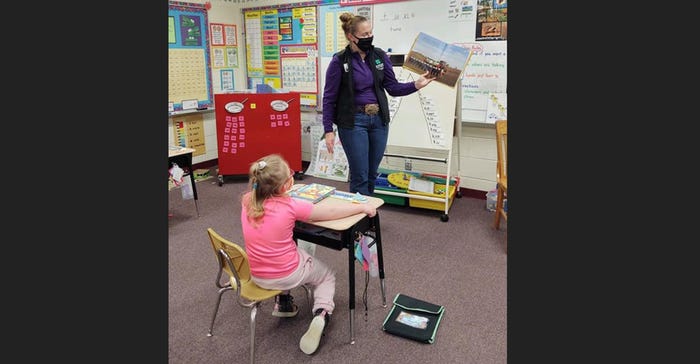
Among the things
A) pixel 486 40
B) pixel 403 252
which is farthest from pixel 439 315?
pixel 486 40

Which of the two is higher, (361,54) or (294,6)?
(294,6)

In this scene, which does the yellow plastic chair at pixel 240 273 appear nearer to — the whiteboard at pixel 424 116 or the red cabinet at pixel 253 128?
the whiteboard at pixel 424 116

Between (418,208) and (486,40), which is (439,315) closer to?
(418,208)

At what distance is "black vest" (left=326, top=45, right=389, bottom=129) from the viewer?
330 cm

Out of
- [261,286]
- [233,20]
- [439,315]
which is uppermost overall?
[233,20]

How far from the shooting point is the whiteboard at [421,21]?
171 inches

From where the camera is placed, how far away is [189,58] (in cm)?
540

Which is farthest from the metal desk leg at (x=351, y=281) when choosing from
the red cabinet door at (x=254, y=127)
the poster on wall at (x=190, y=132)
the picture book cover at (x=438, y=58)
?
the poster on wall at (x=190, y=132)

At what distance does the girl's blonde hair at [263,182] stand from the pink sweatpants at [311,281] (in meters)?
0.31

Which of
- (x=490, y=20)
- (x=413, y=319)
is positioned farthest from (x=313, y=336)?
(x=490, y=20)

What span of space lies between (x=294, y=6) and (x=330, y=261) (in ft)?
10.9

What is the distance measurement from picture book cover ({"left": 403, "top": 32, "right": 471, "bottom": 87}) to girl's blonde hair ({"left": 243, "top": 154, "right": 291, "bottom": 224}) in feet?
7.59

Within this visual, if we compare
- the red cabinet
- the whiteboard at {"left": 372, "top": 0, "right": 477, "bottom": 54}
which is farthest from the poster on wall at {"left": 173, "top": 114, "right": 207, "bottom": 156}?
the whiteboard at {"left": 372, "top": 0, "right": 477, "bottom": 54}

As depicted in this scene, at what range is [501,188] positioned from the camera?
375cm
